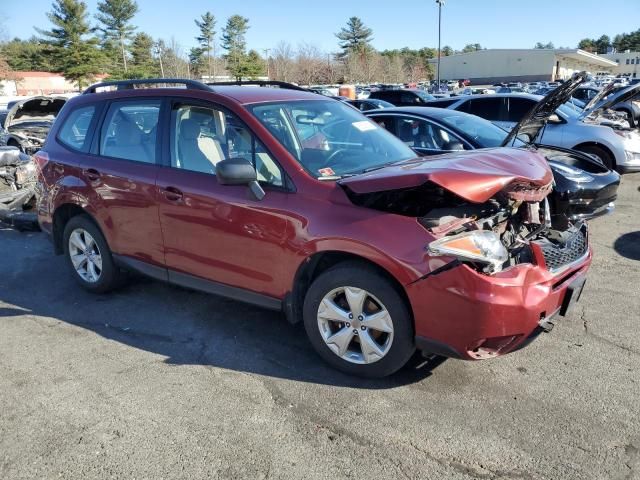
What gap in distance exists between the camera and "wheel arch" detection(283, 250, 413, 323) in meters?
3.13

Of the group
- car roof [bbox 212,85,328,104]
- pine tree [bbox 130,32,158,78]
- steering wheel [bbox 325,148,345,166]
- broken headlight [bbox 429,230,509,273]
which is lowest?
broken headlight [bbox 429,230,509,273]

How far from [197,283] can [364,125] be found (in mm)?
1889

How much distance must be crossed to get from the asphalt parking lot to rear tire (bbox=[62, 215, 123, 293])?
416mm

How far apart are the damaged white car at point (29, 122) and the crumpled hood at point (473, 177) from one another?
36.4ft

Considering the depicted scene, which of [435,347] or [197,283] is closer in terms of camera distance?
[435,347]

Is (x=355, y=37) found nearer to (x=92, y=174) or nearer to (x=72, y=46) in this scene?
(x=72, y=46)

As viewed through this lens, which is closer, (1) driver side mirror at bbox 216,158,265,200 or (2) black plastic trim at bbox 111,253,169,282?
(1) driver side mirror at bbox 216,158,265,200

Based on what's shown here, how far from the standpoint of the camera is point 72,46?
6156cm

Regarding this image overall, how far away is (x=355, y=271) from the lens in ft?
10.4

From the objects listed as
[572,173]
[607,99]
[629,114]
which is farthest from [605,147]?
[629,114]

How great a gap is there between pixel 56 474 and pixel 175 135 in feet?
8.08

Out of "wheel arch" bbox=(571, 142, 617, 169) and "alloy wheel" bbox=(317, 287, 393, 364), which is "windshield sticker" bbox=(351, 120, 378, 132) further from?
"wheel arch" bbox=(571, 142, 617, 169)

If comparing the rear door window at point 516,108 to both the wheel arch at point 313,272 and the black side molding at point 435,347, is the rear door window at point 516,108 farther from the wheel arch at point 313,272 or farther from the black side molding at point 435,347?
the black side molding at point 435,347

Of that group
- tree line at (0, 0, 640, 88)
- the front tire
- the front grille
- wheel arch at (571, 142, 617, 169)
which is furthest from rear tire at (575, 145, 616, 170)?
tree line at (0, 0, 640, 88)
